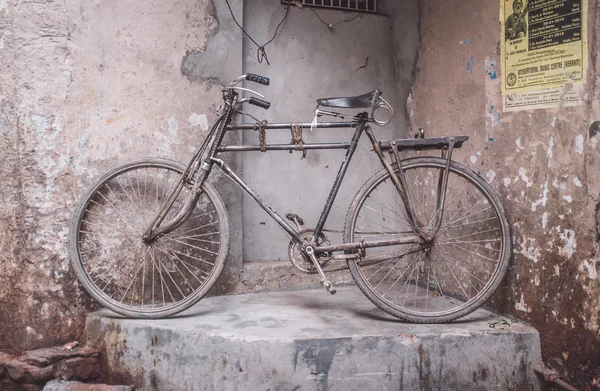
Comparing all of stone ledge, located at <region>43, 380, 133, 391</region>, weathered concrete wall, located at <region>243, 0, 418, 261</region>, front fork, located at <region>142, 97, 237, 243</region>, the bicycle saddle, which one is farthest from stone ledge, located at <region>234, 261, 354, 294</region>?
the bicycle saddle

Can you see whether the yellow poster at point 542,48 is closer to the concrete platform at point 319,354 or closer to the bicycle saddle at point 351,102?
the bicycle saddle at point 351,102

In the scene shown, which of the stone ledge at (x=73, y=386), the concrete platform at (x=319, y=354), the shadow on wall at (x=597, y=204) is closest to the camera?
the shadow on wall at (x=597, y=204)

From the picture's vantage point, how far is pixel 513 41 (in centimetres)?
318

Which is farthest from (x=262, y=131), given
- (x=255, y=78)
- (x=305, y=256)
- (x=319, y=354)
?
(x=319, y=354)

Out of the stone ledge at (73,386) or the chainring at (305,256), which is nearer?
the stone ledge at (73,386)

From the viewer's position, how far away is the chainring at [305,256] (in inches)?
132

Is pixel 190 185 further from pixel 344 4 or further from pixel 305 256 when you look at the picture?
pixel 344 4

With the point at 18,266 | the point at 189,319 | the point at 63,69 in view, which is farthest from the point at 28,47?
the point at 189,319

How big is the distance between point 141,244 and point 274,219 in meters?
0.94


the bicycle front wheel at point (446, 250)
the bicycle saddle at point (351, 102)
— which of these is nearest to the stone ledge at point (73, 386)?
the bicycle front wheel at point (446, 250)

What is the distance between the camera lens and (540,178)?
120 inches

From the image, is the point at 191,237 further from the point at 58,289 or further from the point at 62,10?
the point at 62,10

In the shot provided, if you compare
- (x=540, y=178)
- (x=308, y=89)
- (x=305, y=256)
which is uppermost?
(x=308, y=89)

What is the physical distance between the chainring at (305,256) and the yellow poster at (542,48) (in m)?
1.46
